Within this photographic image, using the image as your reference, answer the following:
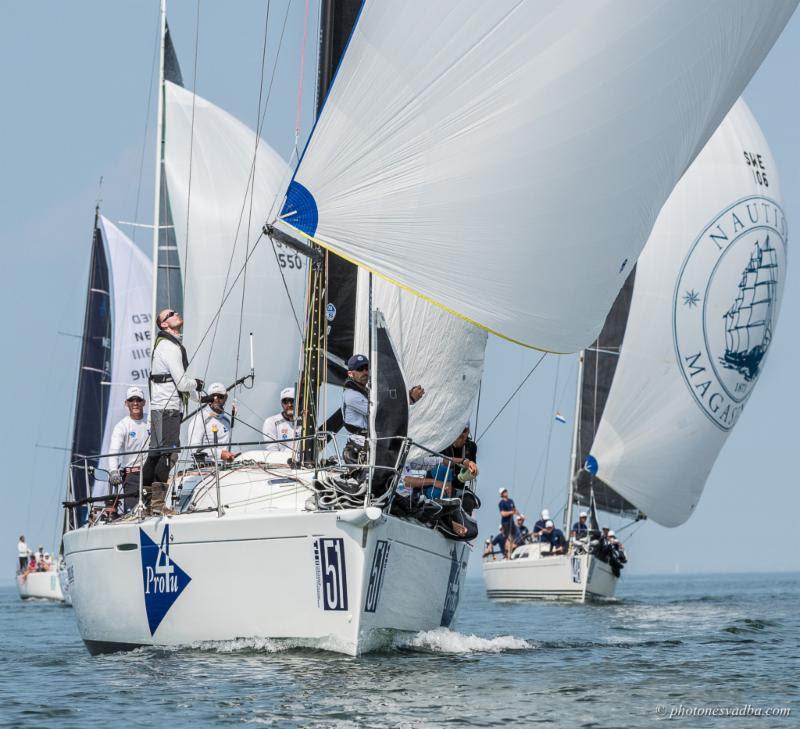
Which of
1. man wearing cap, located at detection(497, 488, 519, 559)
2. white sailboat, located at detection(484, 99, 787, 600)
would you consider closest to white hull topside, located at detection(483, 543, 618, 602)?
white sailboat, located at detection(484, 99, 787, 600)

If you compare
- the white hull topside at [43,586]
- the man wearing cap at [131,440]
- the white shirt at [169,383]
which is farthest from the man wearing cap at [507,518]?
the white shirt at [169,383]

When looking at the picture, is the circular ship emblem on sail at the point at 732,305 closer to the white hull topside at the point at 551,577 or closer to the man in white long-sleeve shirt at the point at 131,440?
the white hull topside at the point at 551,577

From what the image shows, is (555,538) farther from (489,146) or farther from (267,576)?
(489,146)

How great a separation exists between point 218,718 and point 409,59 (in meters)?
5.22

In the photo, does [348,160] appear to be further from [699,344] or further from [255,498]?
[699,344]

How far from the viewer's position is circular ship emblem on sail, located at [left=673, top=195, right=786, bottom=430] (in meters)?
24.4

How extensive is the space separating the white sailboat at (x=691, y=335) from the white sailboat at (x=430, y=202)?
13.7 meters

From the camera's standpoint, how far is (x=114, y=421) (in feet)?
93.7

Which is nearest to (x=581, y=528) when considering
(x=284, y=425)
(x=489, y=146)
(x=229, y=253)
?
(x=229, y=253)

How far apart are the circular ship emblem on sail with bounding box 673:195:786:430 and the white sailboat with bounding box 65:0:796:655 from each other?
13502 mm

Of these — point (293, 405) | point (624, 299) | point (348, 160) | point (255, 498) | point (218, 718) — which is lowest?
point (218, 718)

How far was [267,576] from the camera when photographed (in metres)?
10.9

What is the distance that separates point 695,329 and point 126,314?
12.9m

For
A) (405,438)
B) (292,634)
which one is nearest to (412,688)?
(292,634)
